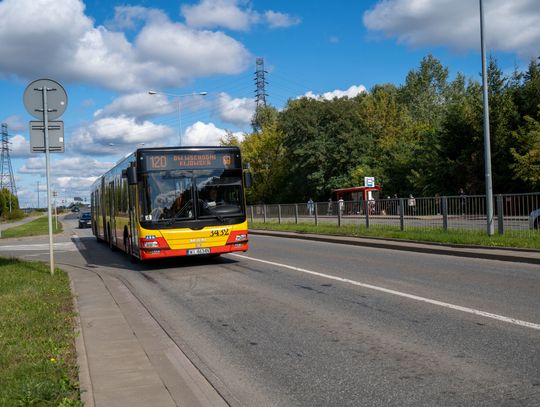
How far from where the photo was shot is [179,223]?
44.0 feet

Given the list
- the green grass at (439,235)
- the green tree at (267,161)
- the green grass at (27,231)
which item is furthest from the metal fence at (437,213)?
the green tree at (267,161)

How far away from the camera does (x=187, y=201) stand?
1359 centimetres

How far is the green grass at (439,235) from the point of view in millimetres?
14930

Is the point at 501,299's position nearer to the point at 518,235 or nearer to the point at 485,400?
the point at 485,400

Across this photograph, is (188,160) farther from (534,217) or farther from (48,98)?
(534,217)

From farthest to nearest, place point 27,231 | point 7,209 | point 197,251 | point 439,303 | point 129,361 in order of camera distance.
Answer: point 7,209, point 27,231, point 197,251, point 439,303, point 129,361

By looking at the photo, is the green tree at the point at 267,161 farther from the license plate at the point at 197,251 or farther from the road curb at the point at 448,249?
the license plate at the point at 197,251

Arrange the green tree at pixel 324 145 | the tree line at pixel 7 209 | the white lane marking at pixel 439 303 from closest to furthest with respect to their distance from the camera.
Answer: the white lane marking at pixel 439 303
the green tree at pixel 324 145
the tree line at pixel 7 209

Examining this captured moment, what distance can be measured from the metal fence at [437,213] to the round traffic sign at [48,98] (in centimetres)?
1184

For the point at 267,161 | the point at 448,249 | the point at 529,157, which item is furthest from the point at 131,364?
the point at 267,161

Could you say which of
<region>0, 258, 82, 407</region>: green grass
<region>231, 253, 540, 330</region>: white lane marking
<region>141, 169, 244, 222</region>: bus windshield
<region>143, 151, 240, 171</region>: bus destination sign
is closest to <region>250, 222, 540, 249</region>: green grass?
<region>231, 253, 540, 330</region>: white lane marking

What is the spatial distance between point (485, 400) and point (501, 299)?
433 centimetres

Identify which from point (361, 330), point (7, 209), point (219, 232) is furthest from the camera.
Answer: point (7, 209)

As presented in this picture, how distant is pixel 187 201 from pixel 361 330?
761 cm
